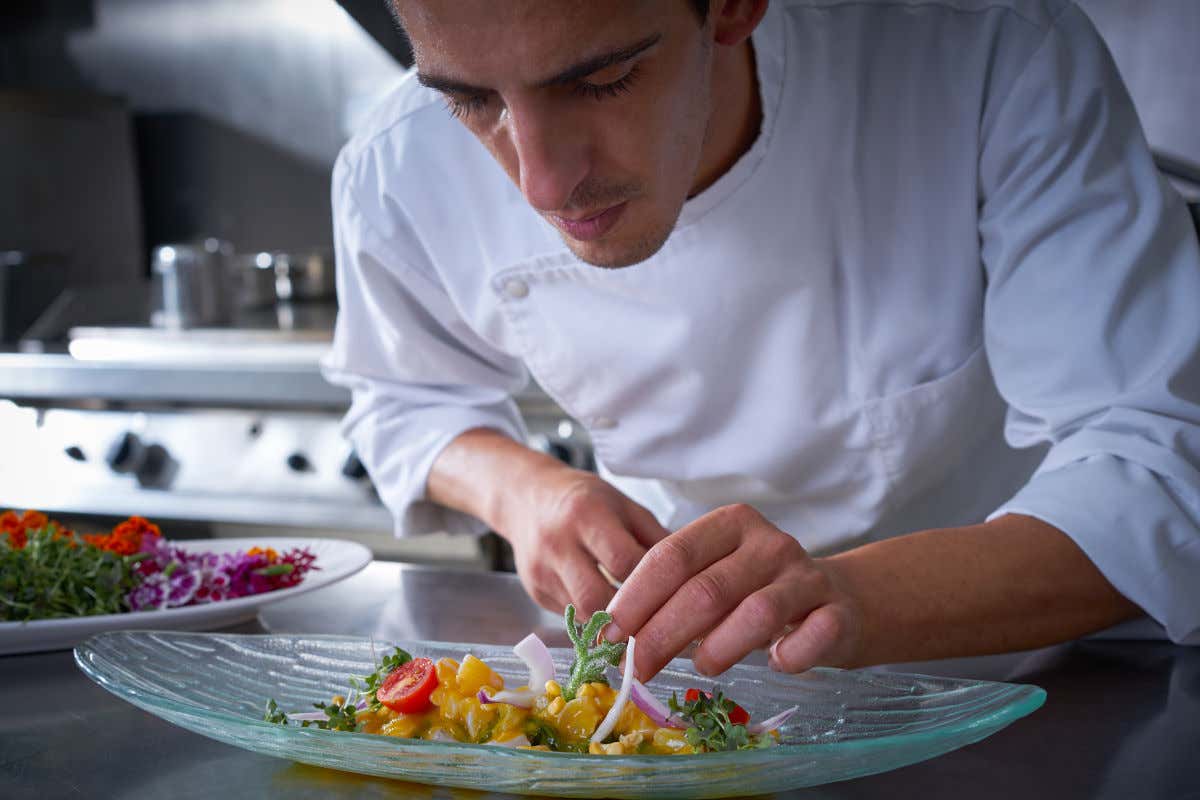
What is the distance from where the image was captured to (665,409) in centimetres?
145

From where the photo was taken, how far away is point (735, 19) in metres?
1.16

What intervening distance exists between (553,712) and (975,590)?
1.34ft

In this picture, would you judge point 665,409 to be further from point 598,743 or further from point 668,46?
point 598,743

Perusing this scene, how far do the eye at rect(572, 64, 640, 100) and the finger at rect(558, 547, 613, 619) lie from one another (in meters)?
0.39

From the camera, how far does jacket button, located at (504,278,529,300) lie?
1440 mm

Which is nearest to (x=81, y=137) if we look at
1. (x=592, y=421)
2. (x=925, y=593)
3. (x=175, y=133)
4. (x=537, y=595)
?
(x=175, y=133)

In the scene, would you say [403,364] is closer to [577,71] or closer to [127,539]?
[127,539]

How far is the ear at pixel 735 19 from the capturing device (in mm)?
1153

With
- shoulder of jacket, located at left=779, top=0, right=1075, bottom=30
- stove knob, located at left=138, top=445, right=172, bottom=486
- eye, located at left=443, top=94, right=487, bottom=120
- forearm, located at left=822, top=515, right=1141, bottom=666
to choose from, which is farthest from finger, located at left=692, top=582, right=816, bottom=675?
stove knob, located at left=138, top=445, right=172, bottom=486

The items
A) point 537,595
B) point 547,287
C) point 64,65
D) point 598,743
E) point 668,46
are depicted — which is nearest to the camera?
point 598,743

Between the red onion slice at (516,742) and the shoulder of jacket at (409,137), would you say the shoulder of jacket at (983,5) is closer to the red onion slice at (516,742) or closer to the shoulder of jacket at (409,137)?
the shoulder of jacket at (409,137)

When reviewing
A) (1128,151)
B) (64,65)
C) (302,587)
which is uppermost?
(64,65)

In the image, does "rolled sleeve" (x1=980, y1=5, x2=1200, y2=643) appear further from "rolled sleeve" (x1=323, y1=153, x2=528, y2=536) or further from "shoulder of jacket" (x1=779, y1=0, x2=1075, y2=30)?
"rolled sleeve" (x1=323, y1=153, x2=528, y2=536)

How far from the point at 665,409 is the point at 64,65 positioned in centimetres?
303
